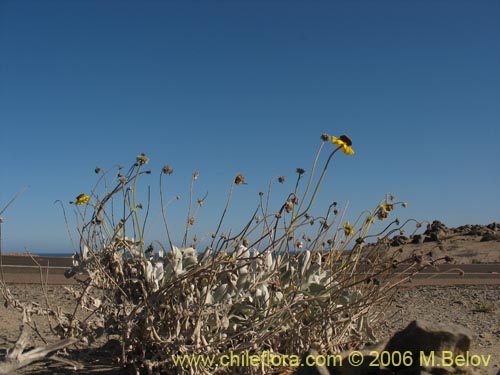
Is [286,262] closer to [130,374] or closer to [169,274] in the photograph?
[169,274]

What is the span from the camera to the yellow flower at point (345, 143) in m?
3.60

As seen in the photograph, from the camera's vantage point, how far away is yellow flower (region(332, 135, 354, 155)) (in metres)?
3.60

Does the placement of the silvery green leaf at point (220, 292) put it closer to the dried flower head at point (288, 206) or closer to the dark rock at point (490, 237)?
the dried flower head at point (288, 206)

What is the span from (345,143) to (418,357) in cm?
153

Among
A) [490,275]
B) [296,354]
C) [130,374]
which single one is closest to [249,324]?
[296,354]

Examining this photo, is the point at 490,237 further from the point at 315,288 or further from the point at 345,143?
the point at 345,143

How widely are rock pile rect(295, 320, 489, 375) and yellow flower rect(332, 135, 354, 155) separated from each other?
1291mm

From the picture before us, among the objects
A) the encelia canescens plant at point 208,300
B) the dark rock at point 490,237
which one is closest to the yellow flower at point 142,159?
the encelia canescens plant at point 208,300

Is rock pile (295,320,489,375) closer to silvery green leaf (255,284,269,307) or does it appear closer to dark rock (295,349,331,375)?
dark rock (295,349,331,375)

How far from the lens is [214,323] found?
3385mm

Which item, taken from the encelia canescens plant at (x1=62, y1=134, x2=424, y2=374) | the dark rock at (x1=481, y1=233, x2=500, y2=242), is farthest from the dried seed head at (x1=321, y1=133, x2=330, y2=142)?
the dark rock at (x1=481, y1=233, x2=500, y2=242)

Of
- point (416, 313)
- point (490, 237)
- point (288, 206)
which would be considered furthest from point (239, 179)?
point (490, 237)

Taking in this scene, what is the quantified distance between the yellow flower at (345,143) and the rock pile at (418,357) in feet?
4.23

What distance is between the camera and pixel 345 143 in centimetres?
362
